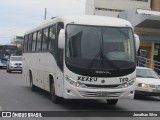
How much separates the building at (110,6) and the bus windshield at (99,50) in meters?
70.7

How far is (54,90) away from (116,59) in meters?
2.62

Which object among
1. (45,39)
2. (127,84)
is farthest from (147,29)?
(127,84)

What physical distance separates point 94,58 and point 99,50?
325mm

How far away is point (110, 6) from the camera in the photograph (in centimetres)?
8681

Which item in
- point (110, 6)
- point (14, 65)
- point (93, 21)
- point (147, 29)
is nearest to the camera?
point (93, 21)

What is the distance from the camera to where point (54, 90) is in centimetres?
1539

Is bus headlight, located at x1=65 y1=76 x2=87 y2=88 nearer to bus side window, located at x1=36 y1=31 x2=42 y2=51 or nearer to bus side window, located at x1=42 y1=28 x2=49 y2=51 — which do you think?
bus side window, located at x1=42 y1=28 x2=49 y2=51

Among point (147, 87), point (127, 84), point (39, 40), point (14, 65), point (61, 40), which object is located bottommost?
point (14, 65)

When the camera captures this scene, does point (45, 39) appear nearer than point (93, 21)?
No

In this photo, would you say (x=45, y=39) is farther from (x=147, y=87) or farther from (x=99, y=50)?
(x=147, y=87)

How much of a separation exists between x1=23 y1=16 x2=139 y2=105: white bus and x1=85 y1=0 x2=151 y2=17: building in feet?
232

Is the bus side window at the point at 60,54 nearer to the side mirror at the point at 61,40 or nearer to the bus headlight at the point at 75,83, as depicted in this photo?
the side mirror at the point at 61,40

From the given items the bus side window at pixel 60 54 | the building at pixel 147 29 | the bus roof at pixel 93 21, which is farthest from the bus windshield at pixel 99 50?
the building at pixel 147 29

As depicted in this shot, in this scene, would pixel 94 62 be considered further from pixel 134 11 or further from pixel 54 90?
pixel 134 11
